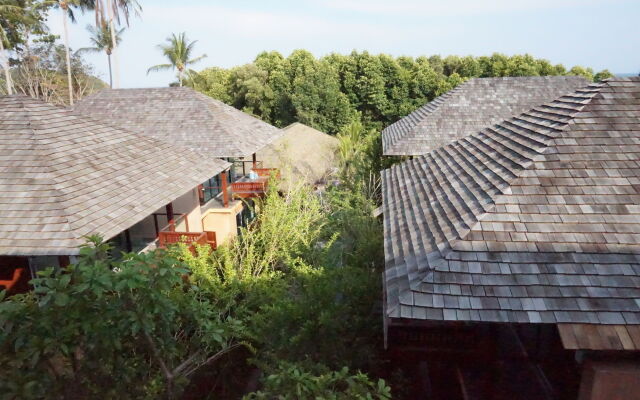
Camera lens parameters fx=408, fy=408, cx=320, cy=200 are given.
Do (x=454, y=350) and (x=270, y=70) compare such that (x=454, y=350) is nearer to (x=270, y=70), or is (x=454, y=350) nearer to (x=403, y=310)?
(x=403, y=310)

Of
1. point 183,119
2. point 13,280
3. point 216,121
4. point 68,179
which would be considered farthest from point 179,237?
point 183,119

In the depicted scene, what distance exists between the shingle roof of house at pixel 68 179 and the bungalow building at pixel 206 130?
13.3 ft

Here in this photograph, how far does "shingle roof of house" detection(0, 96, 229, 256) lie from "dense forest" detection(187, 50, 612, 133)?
23600 mm

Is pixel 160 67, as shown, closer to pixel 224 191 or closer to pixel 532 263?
pixel 224 191

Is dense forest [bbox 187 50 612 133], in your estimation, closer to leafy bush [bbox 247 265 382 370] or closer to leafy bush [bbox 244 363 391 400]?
leafy bush [bbox 247 265 382 370]

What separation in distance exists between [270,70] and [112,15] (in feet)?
44.6

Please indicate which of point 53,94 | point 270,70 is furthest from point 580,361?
point 53,94

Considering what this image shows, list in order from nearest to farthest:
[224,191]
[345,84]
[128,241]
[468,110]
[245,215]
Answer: [128,241] < [224,191] < [245,215] < [468,110] < [345,84]

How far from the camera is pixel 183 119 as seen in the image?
17094 mm

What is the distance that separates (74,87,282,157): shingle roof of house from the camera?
15.9 metres

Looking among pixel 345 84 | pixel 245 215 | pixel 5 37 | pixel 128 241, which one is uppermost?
pixel 5 37

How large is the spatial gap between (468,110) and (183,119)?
41.5 feet

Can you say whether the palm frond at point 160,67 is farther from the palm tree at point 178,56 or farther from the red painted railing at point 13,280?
the red painted railing at point 13,280

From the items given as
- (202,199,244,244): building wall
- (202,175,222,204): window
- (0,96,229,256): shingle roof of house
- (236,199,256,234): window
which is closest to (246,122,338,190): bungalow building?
(236,199,256,234): window
